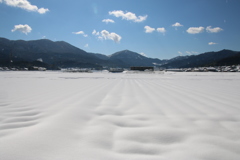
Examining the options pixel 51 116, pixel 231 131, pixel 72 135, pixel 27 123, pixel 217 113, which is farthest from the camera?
pixel 217 113

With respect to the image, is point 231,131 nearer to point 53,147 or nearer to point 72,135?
point 72,135

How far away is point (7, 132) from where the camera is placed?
1669mm

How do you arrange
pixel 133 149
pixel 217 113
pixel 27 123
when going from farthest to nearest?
pixel 217 113
pixel 27 123
pixel 133 149

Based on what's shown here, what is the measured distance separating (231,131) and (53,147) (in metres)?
2.01

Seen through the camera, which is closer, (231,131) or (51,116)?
(231,131)

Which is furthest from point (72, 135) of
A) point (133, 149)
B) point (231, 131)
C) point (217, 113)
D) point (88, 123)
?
point (217, 113)

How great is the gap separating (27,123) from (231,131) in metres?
2.62

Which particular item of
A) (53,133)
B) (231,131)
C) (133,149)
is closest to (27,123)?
(53,133)

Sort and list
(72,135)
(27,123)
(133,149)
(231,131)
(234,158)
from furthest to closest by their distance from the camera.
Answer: (27,123) → (231,131) → (72,135) → (133,149) → (234,158)

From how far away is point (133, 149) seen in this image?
136cm

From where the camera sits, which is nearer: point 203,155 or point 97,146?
point 203,155

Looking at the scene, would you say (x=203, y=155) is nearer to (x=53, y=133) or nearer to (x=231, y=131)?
(x=231, y=131)

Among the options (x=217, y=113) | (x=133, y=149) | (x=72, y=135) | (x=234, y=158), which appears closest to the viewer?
(x=234, y=158)

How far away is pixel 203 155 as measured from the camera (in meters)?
1.27
